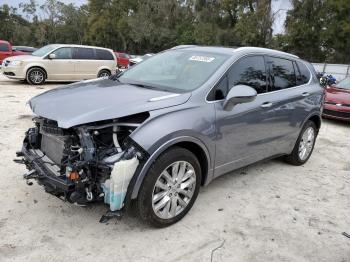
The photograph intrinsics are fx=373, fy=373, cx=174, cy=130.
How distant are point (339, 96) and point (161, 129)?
8158 millimetres

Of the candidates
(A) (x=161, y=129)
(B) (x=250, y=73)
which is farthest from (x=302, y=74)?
(A) (x=161, y=129)

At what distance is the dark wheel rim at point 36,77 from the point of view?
13961 mm

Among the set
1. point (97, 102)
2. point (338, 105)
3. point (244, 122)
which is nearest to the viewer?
point (97, 102)

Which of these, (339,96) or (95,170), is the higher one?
(339,96)

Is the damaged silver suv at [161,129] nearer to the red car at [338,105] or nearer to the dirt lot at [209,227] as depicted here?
the dirt lot at [209,227]

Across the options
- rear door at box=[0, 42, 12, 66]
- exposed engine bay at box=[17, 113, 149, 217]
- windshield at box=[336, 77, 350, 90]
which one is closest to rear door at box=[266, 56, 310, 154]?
exposed engine bay at box=[17, 113, 149, 217]

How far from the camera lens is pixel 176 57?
4785 mm

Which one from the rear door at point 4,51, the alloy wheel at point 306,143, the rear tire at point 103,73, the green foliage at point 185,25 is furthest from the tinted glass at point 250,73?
the green foliage at point 185,25

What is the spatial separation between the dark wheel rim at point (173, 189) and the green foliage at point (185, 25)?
3329 cm

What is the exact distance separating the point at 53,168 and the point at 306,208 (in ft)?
9.63

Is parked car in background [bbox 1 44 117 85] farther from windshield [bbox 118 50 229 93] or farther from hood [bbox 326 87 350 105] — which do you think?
windshield [bbox 118 50 229 93]

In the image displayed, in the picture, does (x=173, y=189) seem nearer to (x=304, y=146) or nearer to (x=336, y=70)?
(x=304, y=146)

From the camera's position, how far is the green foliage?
115 feet

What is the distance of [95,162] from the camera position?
3.22 metres
